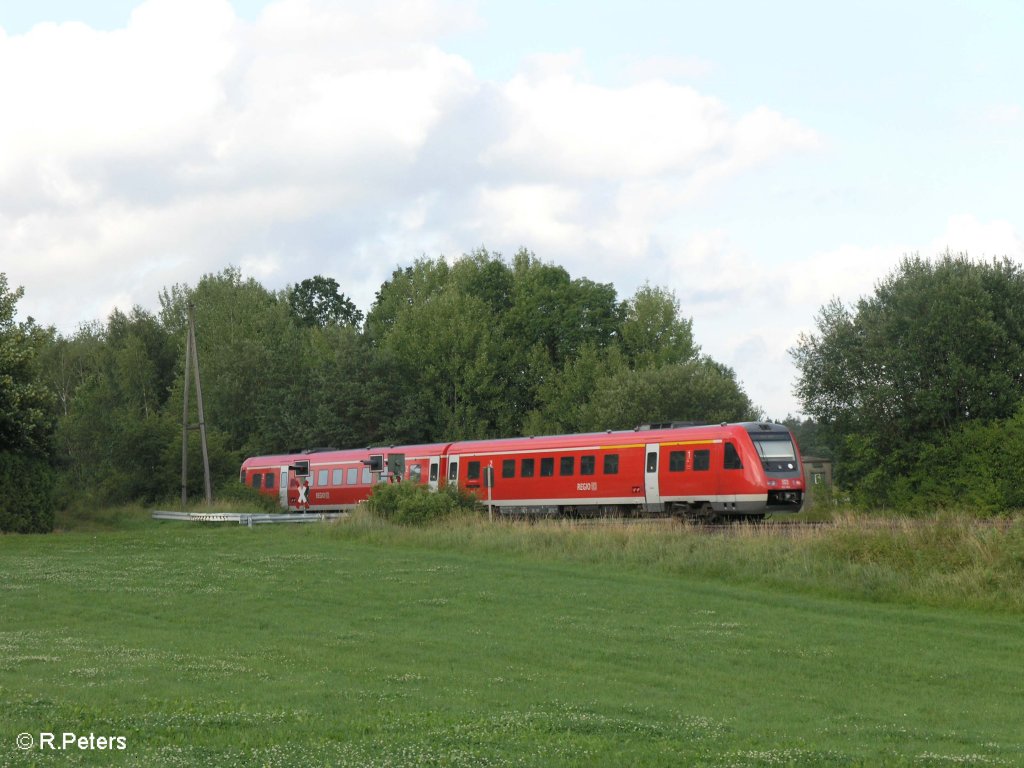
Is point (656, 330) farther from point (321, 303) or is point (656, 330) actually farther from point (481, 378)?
point (321, 303)

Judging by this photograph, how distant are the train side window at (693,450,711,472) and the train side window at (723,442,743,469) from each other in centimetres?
61

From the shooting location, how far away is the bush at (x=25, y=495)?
125 ft

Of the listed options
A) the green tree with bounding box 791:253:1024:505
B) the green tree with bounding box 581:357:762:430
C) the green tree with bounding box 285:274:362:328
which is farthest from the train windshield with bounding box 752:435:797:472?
the green tree with bounding box 285:274:362:328

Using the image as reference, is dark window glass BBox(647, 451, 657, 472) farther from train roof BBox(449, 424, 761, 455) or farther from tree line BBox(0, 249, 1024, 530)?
tree line BBox(0, 249, 1024, 530)

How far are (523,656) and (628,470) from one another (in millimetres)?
24085

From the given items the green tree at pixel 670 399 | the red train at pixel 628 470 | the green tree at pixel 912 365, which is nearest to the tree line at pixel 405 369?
the green tree at pixel 670 399

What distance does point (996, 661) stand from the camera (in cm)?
1591

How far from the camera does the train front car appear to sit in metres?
35.4

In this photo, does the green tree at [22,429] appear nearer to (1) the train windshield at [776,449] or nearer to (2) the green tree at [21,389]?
(2) the green tree at [21,389]

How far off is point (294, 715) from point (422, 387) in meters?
71.2

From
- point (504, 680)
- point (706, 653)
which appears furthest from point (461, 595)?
point (504, 680)

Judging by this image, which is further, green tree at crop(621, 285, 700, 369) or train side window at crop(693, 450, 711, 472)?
green tree at crop(621, 285, 700, 369)

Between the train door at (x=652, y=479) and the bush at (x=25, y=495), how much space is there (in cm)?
1906

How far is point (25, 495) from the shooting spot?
38.8 m
